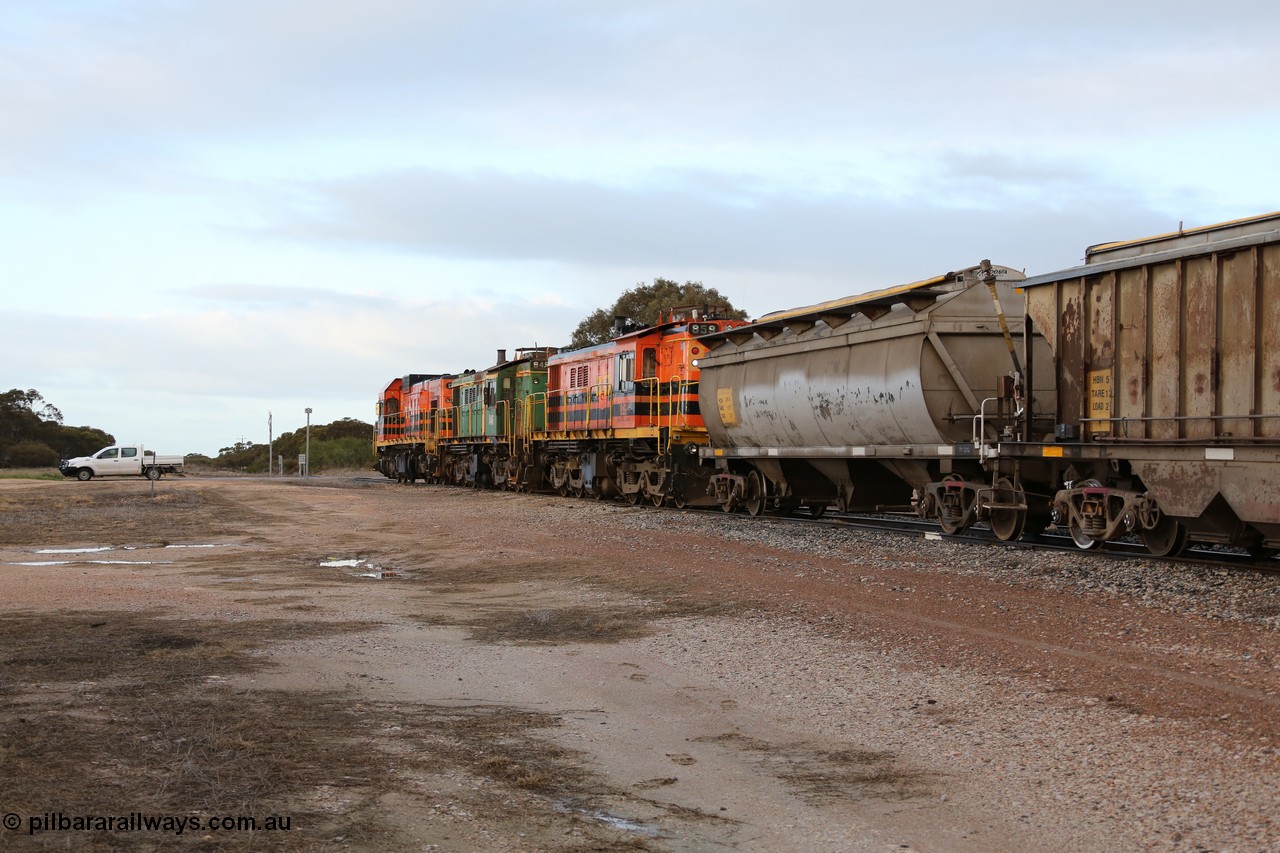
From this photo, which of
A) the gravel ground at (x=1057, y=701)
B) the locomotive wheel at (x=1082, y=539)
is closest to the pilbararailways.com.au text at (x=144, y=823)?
the gravel ground at (x=1057, y=701)

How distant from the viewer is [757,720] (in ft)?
22.7

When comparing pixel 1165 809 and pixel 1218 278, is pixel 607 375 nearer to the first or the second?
pixel 1218 278

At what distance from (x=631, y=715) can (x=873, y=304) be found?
1177cm

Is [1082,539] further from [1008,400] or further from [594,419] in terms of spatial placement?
[594,419]

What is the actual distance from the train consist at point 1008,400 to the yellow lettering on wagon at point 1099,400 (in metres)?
0.03

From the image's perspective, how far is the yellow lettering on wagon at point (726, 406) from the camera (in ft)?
73.4

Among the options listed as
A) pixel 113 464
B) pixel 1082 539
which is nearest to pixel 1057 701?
pixel 1082 539

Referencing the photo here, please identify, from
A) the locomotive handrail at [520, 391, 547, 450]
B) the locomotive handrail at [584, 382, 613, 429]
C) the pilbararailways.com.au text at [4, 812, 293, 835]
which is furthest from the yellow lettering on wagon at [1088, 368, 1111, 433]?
the locomotive handrail at [520, 391, 547, 450]

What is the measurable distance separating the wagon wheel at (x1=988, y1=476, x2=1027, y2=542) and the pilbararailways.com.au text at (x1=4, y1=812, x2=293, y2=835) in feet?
40.5

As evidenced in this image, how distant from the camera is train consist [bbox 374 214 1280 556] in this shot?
11648mm

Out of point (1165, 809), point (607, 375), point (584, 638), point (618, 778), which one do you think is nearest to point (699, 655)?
point (584, 638)

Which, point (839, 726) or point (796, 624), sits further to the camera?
point (796, 624)

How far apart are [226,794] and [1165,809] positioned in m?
4.15

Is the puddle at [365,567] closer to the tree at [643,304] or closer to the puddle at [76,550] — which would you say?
the puddle at [76,550]
